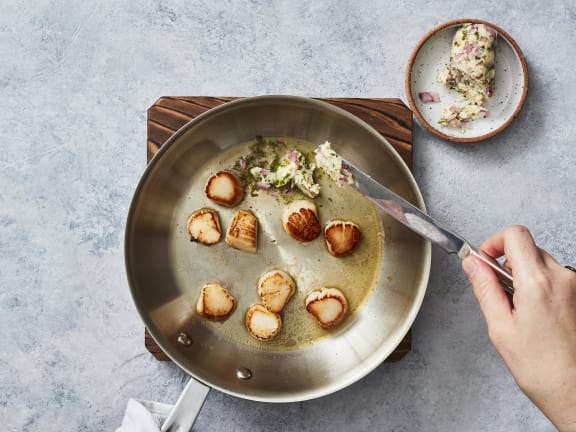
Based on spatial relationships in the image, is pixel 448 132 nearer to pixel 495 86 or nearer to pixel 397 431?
pixel 495 86

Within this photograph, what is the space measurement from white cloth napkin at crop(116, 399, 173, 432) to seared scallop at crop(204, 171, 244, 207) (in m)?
0.64

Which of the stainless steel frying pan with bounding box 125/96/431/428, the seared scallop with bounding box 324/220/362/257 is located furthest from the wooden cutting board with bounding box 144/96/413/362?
the seared scallop with bounding box 324/220/362/257

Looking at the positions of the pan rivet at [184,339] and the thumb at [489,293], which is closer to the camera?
the thumb at [489,293]

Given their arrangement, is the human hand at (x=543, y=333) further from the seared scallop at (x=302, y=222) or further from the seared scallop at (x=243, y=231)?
the seared scallop at (x=243, y=231)

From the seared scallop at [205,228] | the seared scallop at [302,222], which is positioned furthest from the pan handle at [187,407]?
the seared scallop at [302,222]

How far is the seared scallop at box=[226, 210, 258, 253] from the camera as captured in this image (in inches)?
61.4

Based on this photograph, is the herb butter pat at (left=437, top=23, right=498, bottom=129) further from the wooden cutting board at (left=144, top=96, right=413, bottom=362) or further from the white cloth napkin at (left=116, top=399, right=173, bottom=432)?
the white cloth napkin at (left=116, top=399, right=173, bottom=432)

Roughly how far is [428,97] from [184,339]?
104 centimetres

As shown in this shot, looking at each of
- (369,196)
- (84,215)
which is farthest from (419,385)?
(84,215)

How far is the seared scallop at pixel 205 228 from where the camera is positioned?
1.58 meters

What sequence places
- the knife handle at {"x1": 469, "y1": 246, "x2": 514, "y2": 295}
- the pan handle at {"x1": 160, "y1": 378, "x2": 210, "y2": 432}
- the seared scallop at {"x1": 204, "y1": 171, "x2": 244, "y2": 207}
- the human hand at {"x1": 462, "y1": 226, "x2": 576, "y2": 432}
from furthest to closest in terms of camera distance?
the seared scallop at {"x1": 204, "y1": 171, "x2": 244, "y2": 207} → the pan handle at {"x1": 160, "y1": 378, "x2": 210, "y2": 432} → the knife handle at {"x1": 469, "y1": 246, "x2": 514, "y2": 295} → the human hand at {"x1": 462, "y1": 226, "x2": 576, "y2": 432}

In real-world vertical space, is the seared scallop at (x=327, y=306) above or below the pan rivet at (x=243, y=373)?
above

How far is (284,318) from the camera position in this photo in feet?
5.31

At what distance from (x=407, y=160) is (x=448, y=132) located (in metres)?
0.16
